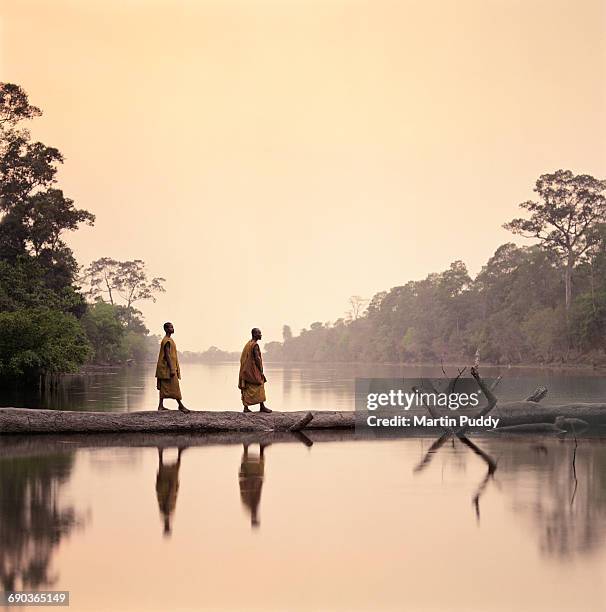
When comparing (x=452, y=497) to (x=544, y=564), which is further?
(x=452, y=497)

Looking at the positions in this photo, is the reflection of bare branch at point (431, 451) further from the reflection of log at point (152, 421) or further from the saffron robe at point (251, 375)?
the saffron robe at point (251, 375)

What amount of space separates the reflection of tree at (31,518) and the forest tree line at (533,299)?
5654cm

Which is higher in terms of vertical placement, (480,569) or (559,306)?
(559,306)

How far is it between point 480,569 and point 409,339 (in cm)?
11046

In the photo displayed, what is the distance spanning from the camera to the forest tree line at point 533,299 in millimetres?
76188

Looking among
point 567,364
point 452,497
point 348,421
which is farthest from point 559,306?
point 452,497

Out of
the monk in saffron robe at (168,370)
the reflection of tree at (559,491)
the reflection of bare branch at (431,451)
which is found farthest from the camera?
the monk in saffron robe at (168,370)

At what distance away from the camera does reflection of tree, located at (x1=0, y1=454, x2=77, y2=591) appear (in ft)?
25.8

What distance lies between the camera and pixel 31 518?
32.4 feet

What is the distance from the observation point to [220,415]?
18969 millimetres

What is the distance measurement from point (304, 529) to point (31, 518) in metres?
2.72

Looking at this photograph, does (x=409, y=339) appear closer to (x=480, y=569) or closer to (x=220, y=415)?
(x=220, y=415)

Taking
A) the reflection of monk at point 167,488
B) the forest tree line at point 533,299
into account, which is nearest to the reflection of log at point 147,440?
the reflection of monk at point 167,488

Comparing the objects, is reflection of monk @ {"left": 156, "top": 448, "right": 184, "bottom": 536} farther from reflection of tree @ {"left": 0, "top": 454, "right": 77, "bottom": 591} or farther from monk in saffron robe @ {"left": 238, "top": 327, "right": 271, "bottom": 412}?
monk in saffron robe @ {"left": 238, "top": 327, "right": 271, "bottom": 412}
